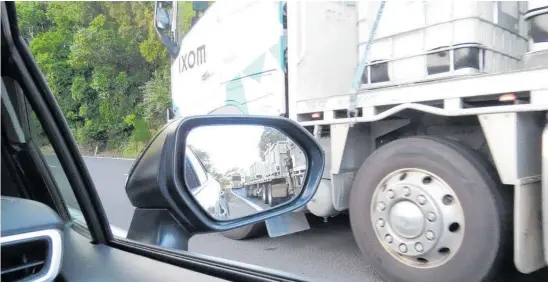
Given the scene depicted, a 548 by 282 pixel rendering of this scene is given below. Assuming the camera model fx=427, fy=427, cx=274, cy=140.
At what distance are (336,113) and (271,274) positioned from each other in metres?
2.05

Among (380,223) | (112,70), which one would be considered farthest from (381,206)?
(112,70)

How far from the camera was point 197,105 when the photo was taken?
4.74 meters

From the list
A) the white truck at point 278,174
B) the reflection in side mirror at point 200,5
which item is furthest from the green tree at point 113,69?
the white truck at point 278,174

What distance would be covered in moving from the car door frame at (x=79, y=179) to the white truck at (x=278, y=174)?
352 millimetres

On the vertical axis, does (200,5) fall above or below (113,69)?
below

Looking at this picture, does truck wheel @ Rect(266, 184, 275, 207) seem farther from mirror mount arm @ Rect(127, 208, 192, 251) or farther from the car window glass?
the car window glass

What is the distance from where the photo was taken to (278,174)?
205 cm

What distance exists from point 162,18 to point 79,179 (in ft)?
12.8

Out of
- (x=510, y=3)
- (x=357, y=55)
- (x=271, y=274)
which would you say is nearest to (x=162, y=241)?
(x=271, y=274)

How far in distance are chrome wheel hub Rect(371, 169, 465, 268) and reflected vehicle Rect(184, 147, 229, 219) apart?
5.01ft

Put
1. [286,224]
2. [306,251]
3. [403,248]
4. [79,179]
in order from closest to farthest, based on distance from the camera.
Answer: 1. [79,179]
2. [403,248]
3. [286,224]
4. [306,251]

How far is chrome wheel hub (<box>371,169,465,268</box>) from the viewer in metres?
2.45

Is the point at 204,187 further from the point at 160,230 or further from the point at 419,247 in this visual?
the point at 419,247

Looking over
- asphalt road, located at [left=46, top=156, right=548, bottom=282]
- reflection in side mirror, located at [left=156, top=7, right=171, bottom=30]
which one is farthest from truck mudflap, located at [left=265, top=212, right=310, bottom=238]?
reflection in side mirror, located at [left=156, top=7, right=171, bottom=30]
